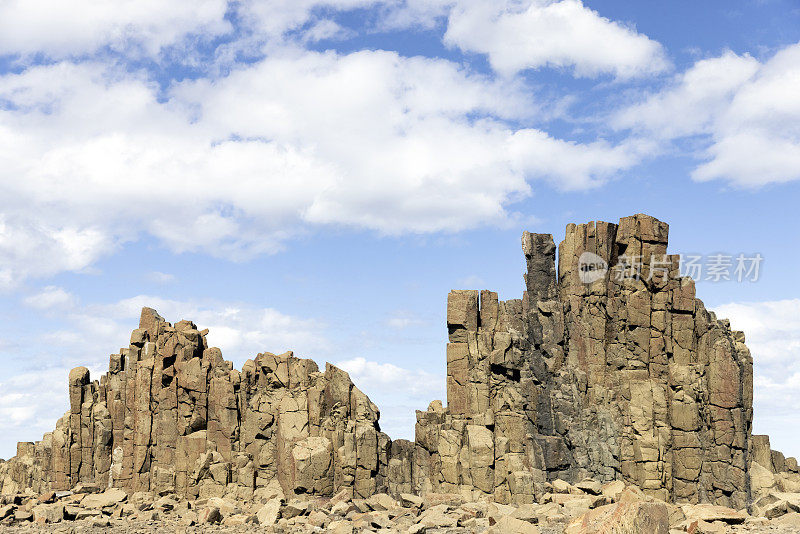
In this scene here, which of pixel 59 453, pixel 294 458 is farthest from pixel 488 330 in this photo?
pixel 59 453

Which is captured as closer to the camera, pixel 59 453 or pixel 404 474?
pixel 404 474

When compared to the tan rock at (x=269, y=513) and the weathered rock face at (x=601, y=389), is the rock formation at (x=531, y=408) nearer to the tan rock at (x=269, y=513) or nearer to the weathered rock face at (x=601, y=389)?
the weathered rock face at (x=601, y=389)

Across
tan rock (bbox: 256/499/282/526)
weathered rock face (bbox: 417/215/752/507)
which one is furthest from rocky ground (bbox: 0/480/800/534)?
weathered rock face (bbox: 417/215/752/507)

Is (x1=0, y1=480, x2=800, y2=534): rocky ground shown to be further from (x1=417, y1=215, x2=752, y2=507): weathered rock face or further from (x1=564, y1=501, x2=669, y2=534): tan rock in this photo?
(x1=417, y1=215, x2=752, y2=507): weathered rock face

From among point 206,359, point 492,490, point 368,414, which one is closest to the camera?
point 492,490

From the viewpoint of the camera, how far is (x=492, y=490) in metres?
39.8

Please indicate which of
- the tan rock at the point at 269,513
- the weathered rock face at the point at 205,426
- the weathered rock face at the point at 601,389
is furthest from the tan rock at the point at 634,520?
the weathered rock face at the point at 205,426

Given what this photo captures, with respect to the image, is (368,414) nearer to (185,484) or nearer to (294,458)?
(294,458)

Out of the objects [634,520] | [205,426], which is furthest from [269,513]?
[634,520]

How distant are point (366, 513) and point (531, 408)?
9.32m

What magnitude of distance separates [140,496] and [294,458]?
925cm

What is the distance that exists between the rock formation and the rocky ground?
4.64 ft

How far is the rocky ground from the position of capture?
32781mm

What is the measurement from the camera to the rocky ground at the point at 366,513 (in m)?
32.8
